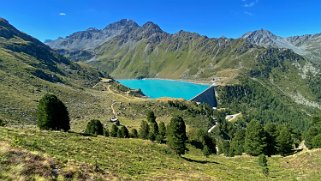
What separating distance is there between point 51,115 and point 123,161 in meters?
23.9

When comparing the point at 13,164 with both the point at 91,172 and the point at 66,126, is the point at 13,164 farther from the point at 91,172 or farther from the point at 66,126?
the point at 66,126

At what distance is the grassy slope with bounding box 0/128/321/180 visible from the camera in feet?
81.3

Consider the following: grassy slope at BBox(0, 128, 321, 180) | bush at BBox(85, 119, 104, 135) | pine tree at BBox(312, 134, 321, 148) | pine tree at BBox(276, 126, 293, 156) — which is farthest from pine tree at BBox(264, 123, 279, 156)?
bush at BBox(85, 119, 104, 135)

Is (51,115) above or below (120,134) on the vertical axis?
above

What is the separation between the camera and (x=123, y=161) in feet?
121

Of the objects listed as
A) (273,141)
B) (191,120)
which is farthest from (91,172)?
(191,120)

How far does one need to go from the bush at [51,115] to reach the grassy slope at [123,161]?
9.37 meters

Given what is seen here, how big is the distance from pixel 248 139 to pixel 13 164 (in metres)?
72.3

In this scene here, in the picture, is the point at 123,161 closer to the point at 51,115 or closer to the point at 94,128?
the point at 51,115

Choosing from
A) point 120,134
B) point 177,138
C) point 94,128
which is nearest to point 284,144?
point 177,138

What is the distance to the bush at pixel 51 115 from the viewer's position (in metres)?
54.7

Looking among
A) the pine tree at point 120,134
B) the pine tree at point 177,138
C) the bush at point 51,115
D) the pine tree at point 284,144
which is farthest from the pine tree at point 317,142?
the bush at point 51,115

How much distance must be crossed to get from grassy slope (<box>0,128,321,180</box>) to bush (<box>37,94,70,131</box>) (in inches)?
369

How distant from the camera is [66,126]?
57219 mm
